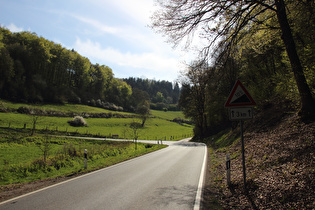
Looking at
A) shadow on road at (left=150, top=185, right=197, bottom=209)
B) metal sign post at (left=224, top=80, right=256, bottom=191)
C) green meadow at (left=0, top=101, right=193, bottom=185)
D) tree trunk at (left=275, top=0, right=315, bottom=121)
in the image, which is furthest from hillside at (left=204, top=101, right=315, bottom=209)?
green meadow at (left=0, top=101, right=193, bottom=185)

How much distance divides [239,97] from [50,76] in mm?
79758

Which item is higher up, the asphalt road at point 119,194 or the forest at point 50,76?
the forest at point 50,76

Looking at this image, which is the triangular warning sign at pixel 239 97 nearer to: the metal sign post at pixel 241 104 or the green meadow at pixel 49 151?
the metal sign post at pixel 241 104

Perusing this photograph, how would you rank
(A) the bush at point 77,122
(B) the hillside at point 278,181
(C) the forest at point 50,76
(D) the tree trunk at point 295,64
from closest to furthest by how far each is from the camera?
(B) the hillside at point 278,181 < (D) the tree trunk at point 295,64 < (A) the bush at point 77,122 < (C) the forest at point 50,76

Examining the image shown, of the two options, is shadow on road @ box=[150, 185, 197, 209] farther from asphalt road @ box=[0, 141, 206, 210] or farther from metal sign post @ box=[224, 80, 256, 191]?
metal sign post @ box=[224, 80, 256, 191]

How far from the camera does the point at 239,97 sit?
18.7 feet

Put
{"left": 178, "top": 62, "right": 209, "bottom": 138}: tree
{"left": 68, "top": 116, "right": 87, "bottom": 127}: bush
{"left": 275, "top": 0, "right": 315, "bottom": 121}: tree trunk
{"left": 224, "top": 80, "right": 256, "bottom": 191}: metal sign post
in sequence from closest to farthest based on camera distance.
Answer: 1. {"left": 224, "top": 80, "right": 256, "bottom": 191}: metal sign post
2. {"left": 275, "top": 0, "right": 315, "bottom": 121}: tree trunk
3. {"left": 178, "top": 62, "right": 209, "bottom": 138}: tree
4. {"left": 68, "top": 116, "right": 87, "bottom": 127}: bush

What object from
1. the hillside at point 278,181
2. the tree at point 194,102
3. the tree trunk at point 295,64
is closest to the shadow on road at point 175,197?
the hillside at point 278,181

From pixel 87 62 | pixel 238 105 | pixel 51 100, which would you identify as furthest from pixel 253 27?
pixel 87 62

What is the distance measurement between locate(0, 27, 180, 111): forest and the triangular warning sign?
2400 inches

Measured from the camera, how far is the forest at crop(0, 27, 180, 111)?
53806mm

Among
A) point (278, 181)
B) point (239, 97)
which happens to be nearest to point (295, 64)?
point (239, 97)

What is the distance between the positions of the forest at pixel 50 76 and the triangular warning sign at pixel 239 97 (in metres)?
61.0

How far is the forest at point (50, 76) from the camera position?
53.8 meters
